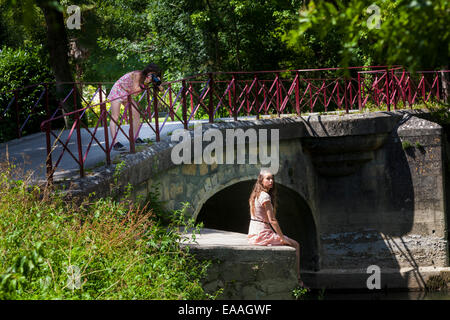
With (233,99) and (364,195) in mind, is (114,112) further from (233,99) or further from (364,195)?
(364,195)

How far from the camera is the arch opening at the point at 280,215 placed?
39.5ft

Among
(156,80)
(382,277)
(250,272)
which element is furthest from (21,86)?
(382,277)

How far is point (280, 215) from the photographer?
1294 cm

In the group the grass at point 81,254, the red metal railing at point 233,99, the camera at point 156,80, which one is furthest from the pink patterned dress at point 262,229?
the camera at point 156,80

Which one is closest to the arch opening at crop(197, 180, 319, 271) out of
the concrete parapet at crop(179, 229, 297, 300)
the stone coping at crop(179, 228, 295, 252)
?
the stone coping at crop(179, 228, 295, 252)

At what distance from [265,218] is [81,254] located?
2942mm

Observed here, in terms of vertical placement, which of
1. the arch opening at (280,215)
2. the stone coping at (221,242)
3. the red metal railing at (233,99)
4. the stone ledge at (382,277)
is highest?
the red metal railing at (233,99)

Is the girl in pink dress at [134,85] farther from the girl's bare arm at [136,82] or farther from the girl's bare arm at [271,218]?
the girl's bare arm at [271,218]

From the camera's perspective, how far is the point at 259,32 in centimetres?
1697

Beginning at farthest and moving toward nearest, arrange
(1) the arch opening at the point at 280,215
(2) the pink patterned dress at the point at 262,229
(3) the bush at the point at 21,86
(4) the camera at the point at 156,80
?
1. (1) the arch opening at the point at 280,215
2. (3) the bush at the point at 21,86
3. (4) the camera at the point at 156,80
4. (2) the pink patterned dress at the point at 262,229

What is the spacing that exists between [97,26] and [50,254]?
19.4 meters

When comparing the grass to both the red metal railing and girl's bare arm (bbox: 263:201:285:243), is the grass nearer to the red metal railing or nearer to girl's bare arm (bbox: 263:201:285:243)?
the red metal railing

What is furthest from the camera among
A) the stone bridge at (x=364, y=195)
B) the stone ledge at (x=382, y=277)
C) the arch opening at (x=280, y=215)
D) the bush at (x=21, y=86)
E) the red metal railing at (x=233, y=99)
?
the arch opening at (x=280, y=215)

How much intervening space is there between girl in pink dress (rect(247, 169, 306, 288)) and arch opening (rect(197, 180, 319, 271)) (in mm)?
3552
